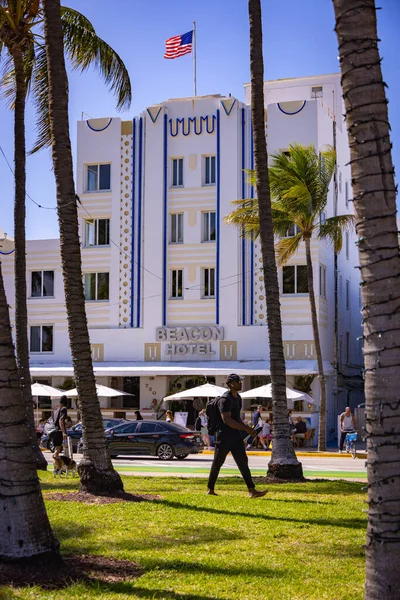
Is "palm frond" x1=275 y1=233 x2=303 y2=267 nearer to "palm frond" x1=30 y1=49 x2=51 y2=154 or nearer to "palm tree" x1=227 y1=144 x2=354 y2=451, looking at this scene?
"palm tree" x1=227 y1=144 x2=354 y2=451

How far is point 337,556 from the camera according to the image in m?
8.05

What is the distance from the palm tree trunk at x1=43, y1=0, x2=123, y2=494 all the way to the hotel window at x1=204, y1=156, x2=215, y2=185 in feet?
92.1

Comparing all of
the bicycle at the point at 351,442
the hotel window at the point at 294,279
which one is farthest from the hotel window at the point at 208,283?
the bicycle at the point at 351,442

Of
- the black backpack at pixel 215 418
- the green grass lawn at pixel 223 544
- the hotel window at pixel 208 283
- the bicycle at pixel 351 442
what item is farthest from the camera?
the hotel window at pixel 208 283

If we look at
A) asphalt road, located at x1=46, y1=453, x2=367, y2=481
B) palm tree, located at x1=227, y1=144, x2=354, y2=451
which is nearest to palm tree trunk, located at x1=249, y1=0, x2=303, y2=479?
asphalt road, located at x1=46, y1=453, x2=367, y2=481

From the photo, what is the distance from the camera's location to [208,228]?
41.0m

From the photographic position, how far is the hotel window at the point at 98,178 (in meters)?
42.7

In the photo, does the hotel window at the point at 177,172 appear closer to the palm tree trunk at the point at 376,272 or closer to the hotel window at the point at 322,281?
the hotel window at the point at 322,281

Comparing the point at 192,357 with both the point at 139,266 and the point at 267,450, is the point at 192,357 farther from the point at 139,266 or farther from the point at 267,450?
the point at 267,450

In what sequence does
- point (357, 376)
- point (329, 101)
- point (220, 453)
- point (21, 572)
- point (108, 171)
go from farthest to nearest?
point (329, 101)
point (357, 376)
point (108, 171)
point (220, 453)
point (21, 572)

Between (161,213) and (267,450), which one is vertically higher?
(161,213)

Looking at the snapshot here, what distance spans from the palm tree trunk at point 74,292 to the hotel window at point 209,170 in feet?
92.1

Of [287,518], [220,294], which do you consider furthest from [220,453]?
[220,294]

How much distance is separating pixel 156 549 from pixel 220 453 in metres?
4.02
